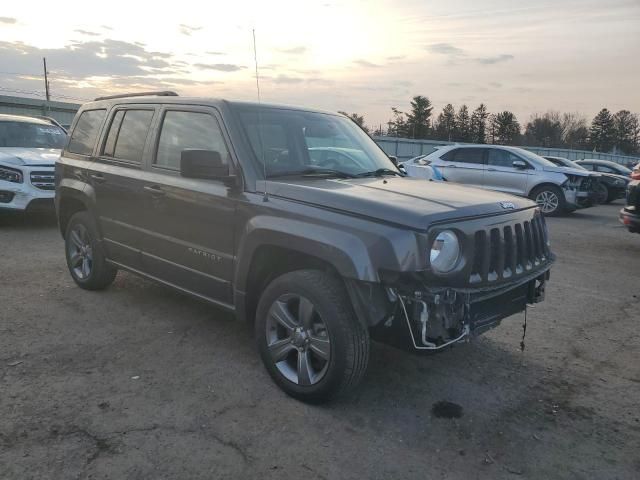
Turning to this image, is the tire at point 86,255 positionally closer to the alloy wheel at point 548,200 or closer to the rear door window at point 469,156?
the rear door window at point 469,156

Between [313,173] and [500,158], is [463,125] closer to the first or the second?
[500,158]

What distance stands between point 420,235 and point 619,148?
96.8 metres

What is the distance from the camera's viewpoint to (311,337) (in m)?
3.39

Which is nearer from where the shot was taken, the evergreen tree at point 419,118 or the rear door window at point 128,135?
the rear door window at point 128,135

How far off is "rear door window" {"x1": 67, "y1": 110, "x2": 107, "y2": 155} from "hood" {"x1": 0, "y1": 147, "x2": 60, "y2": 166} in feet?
11.7

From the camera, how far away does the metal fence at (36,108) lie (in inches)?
755

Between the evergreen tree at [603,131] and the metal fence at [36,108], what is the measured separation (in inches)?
3393

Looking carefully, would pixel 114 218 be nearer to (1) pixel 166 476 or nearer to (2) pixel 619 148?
(1) pixel 166 476

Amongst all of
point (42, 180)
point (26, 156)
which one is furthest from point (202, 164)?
point (26, 156)

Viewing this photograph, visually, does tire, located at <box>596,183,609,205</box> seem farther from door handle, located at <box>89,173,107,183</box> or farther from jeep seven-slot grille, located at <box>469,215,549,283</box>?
door handle, located at <box>89,173,107,183</box>

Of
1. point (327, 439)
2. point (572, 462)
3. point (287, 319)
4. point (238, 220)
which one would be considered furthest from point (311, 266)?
point (572, 462)

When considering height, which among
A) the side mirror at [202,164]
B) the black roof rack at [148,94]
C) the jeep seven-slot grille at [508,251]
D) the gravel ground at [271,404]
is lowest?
the gravel ground at [271,404]

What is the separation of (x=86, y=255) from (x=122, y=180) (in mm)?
1227

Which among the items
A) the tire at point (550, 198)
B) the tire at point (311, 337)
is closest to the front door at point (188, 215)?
the tire at point (311, 337)
